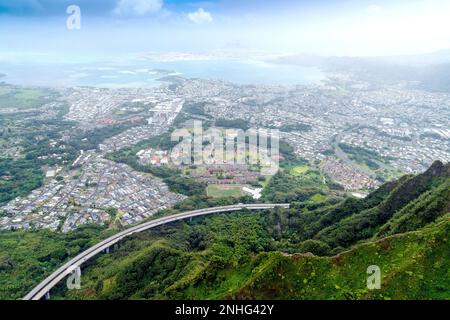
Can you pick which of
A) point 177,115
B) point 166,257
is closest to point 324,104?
point 177,115

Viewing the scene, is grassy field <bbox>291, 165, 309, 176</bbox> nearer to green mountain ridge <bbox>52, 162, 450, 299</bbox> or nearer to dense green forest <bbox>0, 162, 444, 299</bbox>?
dense green forest <bbox>0, 162, 444, 299</bbox>

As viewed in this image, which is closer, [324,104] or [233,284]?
[233,284]

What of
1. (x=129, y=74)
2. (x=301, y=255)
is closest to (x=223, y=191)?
(x=301, y=255)

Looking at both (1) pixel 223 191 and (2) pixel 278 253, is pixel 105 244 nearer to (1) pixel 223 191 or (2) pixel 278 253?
(1) pixel 223 191

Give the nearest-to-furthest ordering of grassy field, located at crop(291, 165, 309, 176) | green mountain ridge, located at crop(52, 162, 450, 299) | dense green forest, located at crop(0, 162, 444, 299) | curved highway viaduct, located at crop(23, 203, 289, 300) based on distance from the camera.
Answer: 1. green mountain ridge, located at crop(52, 162, 450, 299)
2. dense green forest, located at crop(0, 162, 444, 299)
3. curved highway viaduct, located at crop(23, 203, 289, 300)
4. grassy field, located at crop(291, 165, 309, 176)

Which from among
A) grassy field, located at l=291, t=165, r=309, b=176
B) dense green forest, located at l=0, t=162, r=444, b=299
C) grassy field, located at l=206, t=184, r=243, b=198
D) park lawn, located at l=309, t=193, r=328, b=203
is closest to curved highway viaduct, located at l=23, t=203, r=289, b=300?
dense green forest, located at l=0, t=162, r=444, b=299

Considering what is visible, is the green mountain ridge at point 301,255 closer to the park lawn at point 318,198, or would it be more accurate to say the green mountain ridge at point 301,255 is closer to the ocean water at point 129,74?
the park lawn at point 318,198

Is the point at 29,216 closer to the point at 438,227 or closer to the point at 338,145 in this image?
the point at 438,227
